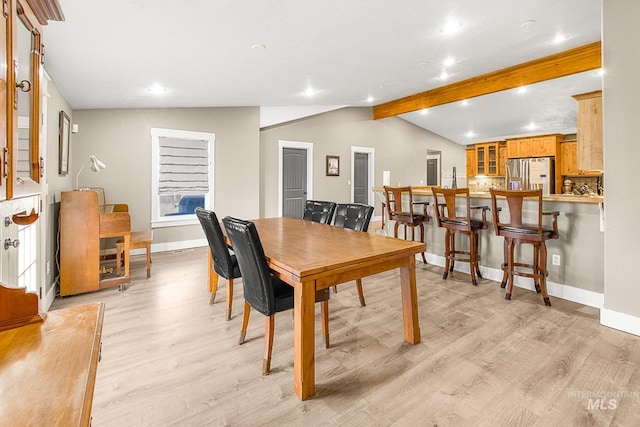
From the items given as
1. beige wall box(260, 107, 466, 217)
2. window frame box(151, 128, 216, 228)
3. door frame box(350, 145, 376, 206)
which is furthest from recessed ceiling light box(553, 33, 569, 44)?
window frame box(151, 128, 216, 228)

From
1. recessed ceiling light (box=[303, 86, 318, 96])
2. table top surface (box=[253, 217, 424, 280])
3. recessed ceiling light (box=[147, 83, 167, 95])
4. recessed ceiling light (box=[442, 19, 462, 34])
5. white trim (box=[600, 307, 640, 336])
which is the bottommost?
white trim (box=[600, 307, 640, 336])

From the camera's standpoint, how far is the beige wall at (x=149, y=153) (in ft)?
15.2

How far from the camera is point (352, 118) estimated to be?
7922 millimetres

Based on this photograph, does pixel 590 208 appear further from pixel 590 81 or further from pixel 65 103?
pixel 65 103

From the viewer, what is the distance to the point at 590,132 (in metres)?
3.06

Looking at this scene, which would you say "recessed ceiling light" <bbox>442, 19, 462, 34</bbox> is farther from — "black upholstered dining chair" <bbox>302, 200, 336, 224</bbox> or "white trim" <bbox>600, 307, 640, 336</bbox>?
"white trim" <bbox>600, 307, 640, 336</bbox>

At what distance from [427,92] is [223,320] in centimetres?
535

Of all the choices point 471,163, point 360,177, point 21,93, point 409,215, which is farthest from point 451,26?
point 471,163

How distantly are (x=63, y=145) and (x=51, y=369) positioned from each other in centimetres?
366

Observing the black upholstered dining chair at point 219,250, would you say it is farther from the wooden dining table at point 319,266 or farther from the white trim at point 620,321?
the white trim at point 620,321

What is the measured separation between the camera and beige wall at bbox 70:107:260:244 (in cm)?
463

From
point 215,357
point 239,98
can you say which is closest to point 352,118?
point 239,98

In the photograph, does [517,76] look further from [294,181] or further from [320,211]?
[294,181]

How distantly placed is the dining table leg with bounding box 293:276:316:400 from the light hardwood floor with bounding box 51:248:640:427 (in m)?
0.08
